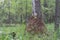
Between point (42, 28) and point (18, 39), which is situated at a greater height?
point (18, 39)

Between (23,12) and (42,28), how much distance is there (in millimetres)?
2477

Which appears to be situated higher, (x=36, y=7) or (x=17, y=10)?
(x=36, y=7)

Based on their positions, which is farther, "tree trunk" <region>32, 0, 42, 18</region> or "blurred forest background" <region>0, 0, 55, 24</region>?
"blurred forest background" <region>0, 0, 55, 24</region>

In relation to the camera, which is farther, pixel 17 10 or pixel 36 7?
pixel 17 10

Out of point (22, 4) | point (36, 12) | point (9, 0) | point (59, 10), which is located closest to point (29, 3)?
point (22, 4)

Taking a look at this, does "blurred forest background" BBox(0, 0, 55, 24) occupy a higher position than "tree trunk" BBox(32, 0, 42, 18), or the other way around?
"tree trunk" BBox(32, 0, 42, 18)

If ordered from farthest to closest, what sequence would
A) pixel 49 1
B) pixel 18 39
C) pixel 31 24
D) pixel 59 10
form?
pixel 49 1, pixel 31 24, pixel 59 10, pixel 18 39

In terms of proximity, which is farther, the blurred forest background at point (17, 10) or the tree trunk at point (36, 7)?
the blurred forest background at point (17, 10)

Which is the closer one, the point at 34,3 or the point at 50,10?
the point at 34,3

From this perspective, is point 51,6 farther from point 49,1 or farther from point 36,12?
point 36,12

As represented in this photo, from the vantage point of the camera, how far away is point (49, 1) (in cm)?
819

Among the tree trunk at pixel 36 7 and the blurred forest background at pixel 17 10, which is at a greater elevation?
the tree trunk at pixel 36 7

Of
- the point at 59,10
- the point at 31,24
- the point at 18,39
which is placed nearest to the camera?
the point at 18,39

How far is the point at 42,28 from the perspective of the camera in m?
4.80
